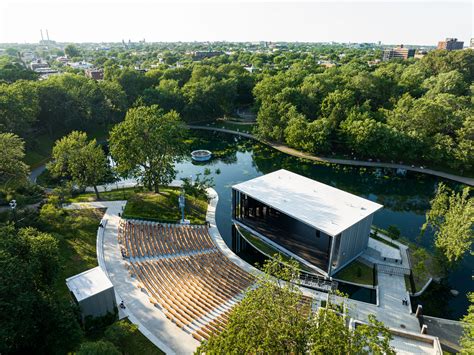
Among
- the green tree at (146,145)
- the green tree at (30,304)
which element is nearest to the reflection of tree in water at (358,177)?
the green tree at (146,145)

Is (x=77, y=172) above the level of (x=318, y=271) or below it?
above

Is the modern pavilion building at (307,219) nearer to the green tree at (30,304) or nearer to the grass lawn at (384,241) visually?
the grass lawn at (384,241)

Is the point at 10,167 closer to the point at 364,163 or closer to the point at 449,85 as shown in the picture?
the point at 364,163

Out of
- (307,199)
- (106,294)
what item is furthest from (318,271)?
(106,294)

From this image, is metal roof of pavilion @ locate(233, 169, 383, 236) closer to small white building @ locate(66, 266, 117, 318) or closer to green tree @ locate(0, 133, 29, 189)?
small white building @ locate(66, 266, 117, 318)

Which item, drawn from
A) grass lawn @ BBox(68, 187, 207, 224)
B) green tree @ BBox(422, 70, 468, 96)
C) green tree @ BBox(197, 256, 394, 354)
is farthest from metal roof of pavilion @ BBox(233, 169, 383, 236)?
green tree @ BBox(422, 70, 468, 96)

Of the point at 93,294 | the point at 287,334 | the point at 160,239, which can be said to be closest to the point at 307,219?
the point at 160,239

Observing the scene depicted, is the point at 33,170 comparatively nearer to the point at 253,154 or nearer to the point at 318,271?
the point at 253,154
